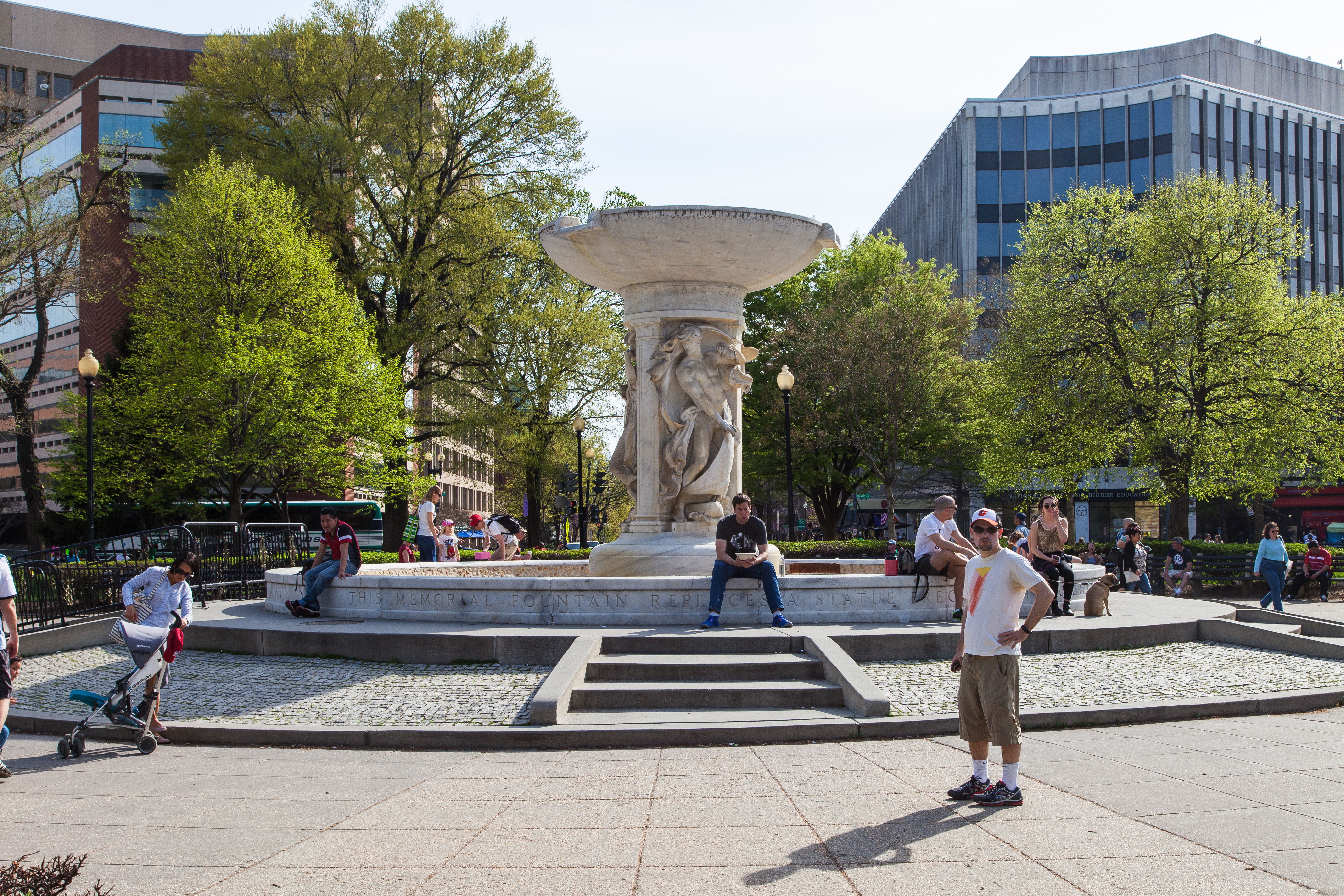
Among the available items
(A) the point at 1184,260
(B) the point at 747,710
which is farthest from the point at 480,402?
(B) the point at 747,710

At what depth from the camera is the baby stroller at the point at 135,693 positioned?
25.2 feet

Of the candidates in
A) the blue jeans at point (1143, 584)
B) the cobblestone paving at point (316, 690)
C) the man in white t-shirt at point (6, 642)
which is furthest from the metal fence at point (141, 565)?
the blue jeans at point (1143, 584)

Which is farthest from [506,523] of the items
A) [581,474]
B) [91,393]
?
[91,393]

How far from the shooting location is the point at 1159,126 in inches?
2174

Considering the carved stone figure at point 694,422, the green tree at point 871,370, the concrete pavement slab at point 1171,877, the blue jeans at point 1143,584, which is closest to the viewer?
the concrete pavement slab at point 1171,877

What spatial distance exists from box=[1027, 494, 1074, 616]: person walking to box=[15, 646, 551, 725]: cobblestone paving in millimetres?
6221

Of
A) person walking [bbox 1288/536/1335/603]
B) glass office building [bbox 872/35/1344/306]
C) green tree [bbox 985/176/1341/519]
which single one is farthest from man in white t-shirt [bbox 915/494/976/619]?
glass office building [bbox 872/35/1344/306]

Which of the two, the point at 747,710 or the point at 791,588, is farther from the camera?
the point at 791,588

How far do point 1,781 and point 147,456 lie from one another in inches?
991

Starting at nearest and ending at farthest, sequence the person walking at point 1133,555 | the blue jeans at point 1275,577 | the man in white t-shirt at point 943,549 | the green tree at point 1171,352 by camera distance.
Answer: the man in white t-shirt at point 943,549 → the blue jeans at point 1275,577 → the person walking at point 1133,555 → the green tree at point 1171,352

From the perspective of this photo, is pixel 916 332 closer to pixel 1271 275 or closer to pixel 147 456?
pixel 1271 275

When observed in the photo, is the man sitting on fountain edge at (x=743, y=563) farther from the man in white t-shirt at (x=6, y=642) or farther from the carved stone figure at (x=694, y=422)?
the man in white t-shirt at (x=6, y=642)

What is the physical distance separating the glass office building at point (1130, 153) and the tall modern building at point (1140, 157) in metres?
0.07

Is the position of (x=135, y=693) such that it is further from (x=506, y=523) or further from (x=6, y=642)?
(x=506, y=523)
